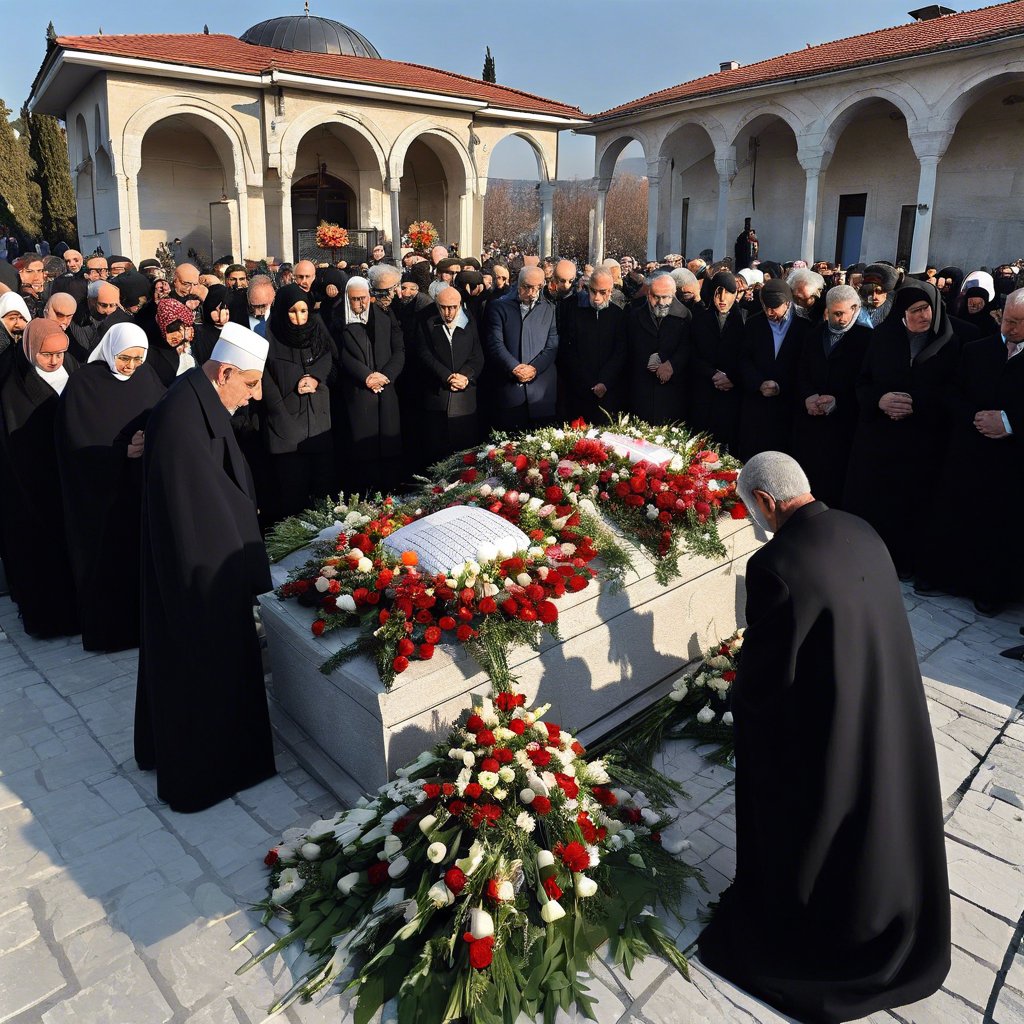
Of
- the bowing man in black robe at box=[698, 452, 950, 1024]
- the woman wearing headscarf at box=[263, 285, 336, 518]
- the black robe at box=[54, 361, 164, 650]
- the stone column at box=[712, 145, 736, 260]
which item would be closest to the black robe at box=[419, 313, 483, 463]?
the woman wearing headscarf at box=[263, 285, 336, 518]

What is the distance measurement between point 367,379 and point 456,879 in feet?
15.5

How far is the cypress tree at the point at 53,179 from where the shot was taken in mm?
27953

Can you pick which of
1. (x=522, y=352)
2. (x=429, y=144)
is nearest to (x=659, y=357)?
(x=522, y=352)

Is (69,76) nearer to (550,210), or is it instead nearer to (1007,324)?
(550,210)

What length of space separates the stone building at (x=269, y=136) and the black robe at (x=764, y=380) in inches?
607

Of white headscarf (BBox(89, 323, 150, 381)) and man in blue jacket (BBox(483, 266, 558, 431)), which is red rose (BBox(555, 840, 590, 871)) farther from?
man in blue jacket (BBox(483, 266, 558, 431))

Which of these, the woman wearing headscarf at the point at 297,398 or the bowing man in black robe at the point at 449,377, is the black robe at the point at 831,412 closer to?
the bowing man in black robe at the point at 449,377

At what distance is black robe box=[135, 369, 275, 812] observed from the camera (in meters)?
3.31

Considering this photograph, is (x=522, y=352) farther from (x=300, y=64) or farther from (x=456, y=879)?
(x=300, y=64)

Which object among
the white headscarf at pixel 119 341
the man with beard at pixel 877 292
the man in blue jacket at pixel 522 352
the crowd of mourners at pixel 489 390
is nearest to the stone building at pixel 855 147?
the man with beard at pixel 877 292

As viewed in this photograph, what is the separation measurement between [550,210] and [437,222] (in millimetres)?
3407

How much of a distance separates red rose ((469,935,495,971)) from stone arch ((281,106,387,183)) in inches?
774

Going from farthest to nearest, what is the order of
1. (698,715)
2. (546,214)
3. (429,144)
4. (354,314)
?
(546,214) → (429,144) → (354,314) → (698,715)

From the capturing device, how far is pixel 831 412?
634cm
